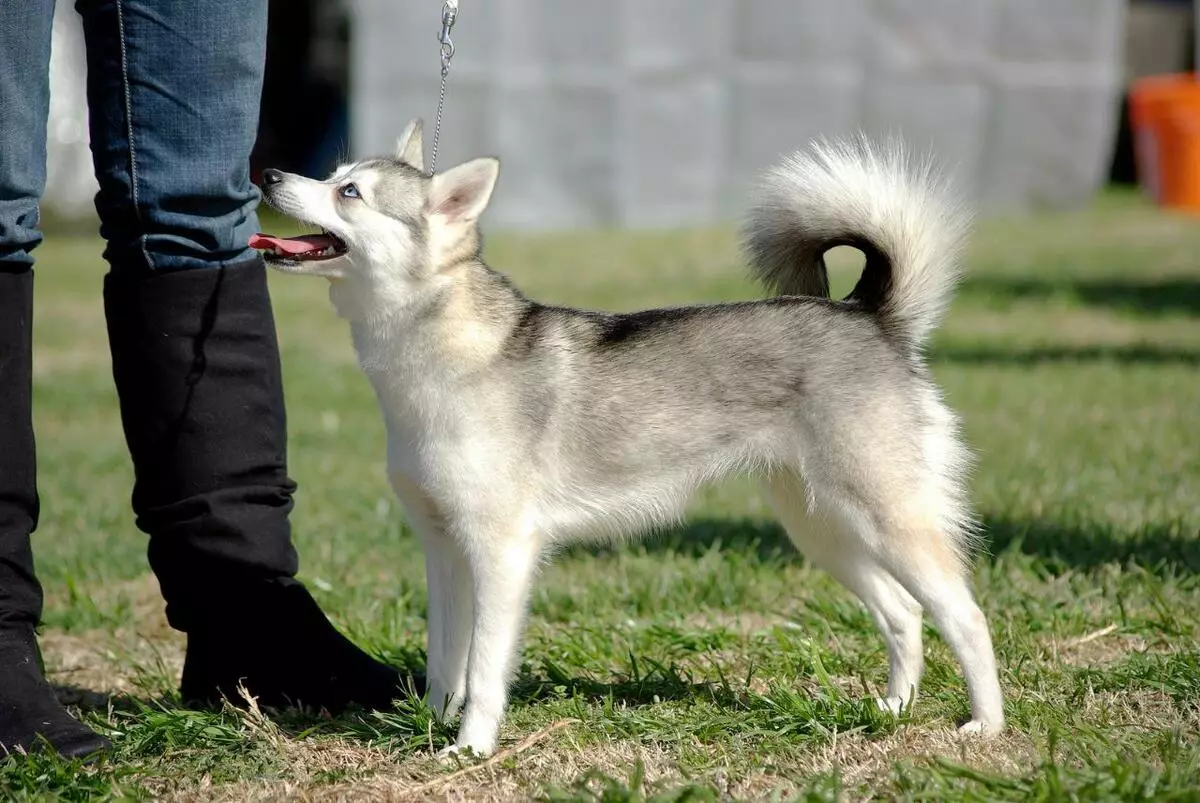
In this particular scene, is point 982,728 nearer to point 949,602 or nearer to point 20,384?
point 949,602

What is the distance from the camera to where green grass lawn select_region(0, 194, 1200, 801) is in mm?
2648

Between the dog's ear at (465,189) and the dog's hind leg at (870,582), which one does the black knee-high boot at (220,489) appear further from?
the dog's hind leg at (870,582)

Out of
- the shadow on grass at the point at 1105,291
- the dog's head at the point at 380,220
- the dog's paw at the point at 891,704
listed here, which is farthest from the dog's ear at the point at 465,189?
the shadow on grass at the point at 1105,291

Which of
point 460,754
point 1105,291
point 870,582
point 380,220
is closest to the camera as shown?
point 460,754

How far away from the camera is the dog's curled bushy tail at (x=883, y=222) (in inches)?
122

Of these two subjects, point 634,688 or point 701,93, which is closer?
point 634,688

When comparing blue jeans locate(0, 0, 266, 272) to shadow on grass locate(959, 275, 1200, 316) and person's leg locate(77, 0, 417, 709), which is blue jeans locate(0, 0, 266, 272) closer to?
person's leg locate(77, 0, 417, 709)

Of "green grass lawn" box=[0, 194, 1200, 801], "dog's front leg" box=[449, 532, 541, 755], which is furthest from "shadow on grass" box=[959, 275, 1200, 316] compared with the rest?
"dog's front leg" box=[449, 532, 541, 755]

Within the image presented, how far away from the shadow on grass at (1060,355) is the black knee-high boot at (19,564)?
19.0 feet

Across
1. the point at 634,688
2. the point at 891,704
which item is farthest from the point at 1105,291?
the point at 634,688

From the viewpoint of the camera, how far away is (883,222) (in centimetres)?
310

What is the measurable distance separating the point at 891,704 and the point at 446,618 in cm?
95

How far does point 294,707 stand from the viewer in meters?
3.16

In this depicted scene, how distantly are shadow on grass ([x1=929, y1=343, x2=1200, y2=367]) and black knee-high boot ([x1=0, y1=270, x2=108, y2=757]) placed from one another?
5.80 m
